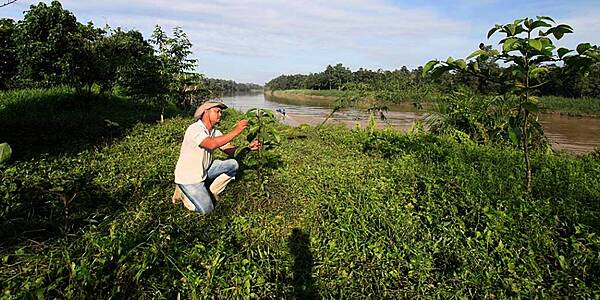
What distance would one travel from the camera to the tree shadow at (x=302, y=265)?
2236 millimetres

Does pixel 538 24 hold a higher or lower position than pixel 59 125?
higher

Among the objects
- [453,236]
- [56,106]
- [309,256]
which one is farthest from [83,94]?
[453,236]

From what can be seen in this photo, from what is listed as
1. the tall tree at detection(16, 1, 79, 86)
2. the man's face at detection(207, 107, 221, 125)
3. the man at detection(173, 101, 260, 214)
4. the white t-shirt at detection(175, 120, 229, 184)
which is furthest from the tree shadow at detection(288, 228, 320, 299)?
the tall tree at detection(16, 1, 79, 86)

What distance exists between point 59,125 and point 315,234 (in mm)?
6056

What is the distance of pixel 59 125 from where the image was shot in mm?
6602

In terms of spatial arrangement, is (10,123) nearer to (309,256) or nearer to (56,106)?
(56,106)

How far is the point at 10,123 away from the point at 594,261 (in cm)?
809

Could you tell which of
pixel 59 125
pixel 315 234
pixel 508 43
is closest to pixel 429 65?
pixel 508 43

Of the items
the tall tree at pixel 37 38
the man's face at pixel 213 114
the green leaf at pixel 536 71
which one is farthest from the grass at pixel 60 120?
the green leaf at pixel 536 71

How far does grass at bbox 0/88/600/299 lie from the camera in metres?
2.14

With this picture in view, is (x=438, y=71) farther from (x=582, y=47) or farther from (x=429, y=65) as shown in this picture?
(x=582, y=47)

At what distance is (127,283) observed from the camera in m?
2.02

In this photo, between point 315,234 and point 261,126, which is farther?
point 261,126

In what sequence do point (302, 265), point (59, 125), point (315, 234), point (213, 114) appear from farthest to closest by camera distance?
point (59, 125), point (213, 114), point (315, 234), point (302, 265)
